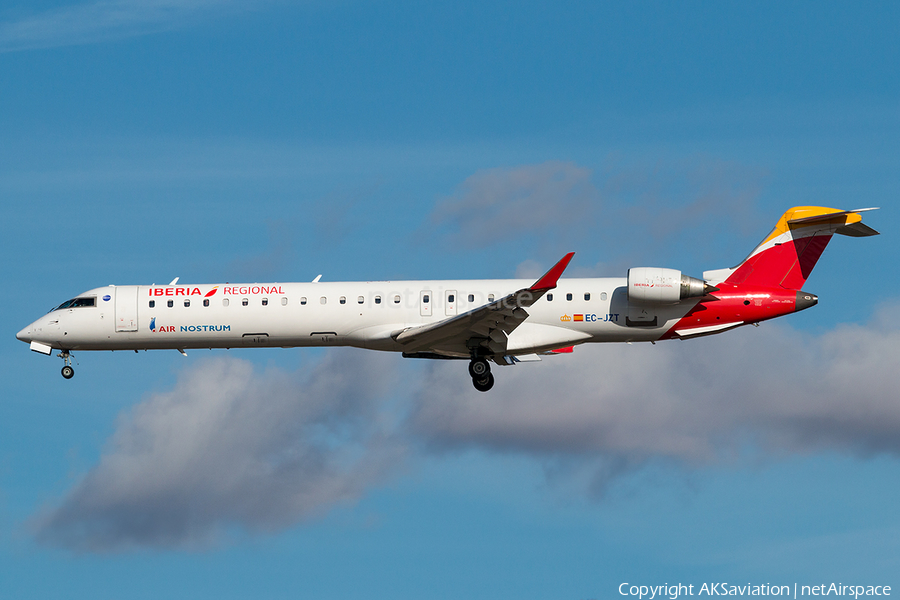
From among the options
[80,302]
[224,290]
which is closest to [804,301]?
[224,290]

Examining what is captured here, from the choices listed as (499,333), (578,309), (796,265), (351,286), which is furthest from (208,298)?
(796,265)

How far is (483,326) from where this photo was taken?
112 ft

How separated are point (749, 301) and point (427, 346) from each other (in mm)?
10191

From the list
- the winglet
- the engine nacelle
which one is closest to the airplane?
the engine nacelle

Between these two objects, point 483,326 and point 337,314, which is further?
point 337,314

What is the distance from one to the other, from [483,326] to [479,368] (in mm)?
2004

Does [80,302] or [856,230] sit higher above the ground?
[856,230]

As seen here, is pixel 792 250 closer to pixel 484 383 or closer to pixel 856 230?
pixel 856 230

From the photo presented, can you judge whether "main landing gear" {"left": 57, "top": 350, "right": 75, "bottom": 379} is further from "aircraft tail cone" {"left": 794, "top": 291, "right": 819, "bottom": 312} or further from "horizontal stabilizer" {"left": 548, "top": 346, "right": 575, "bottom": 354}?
"aircraft tail cone" {"left": 794, "top": 291, "right": 819, "bottom": 312}

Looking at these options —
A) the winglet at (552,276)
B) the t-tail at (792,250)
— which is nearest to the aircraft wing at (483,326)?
the winglet at (552,276)

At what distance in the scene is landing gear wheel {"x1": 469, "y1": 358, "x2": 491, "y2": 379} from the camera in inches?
1404

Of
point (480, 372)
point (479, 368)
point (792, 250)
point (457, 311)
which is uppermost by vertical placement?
point (792, 250)

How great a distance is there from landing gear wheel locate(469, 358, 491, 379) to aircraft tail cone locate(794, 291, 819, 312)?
987 centimetres

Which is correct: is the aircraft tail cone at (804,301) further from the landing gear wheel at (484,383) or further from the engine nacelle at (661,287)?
the landing gear wheel at (484,383)
